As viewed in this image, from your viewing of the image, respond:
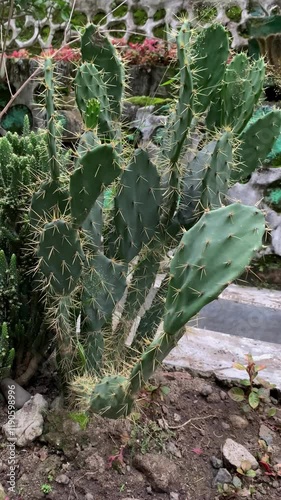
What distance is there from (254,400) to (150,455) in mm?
497

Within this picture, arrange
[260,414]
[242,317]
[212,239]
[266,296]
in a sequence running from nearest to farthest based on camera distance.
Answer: [212,239]
[260,414]
[242,317]
[266,296]

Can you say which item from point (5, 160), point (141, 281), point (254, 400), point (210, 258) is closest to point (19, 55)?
point (5, 160)

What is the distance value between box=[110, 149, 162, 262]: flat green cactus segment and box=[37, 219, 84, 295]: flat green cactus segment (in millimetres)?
192

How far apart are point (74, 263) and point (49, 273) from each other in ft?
0.25

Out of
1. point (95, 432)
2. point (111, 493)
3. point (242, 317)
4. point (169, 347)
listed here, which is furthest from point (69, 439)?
point (242, 317)

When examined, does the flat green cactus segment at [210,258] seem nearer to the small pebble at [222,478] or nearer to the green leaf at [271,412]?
the small pebble at [222,478]

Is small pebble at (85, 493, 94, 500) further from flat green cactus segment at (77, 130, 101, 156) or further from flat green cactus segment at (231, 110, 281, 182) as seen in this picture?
flat green cactus segment at (231, 110, 281, 182)

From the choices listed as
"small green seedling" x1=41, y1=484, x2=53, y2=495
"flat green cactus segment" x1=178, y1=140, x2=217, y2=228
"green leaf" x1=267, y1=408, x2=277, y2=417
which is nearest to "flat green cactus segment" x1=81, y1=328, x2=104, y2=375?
"small green seedling" x1=41, y1=484, x2=53, y2=495

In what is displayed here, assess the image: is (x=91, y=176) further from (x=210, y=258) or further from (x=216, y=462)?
(x=216, y=462)

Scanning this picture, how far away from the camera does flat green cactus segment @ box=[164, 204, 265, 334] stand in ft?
3.55

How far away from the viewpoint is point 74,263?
1333mm

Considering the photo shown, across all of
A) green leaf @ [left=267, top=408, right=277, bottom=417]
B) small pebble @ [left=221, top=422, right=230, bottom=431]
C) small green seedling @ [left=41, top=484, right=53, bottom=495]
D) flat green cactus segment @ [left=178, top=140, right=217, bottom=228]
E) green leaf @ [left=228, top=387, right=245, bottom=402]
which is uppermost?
flat green cactus segment @ [left=178, top=140, right=217, bottom=228]

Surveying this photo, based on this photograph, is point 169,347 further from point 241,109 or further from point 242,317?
point 242,317

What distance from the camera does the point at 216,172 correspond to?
4.72 feet
